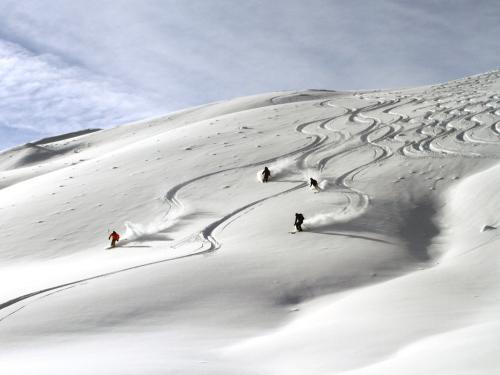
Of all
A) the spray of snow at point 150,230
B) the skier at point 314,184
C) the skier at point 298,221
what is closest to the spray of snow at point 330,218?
the skier at point 298,221

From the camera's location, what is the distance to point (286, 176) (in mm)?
17047

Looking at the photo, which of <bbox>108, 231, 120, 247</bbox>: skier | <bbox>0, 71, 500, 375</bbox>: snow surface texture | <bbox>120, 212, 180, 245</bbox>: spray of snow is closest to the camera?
<bbox>0, 71, 500, 375</bbox>: snow surface texture

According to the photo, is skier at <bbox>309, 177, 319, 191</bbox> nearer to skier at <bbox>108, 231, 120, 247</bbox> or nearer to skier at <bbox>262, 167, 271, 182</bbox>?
skier at <bbox>262, 167, 271, 182</bbox>

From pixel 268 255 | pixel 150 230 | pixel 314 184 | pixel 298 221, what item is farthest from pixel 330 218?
pixel 150 230

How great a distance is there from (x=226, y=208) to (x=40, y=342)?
8.30 m

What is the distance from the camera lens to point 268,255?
33.2ft

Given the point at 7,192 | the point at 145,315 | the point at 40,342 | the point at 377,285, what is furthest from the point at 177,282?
the point at 7,192

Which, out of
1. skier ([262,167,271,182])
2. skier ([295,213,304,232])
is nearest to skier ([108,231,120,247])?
skier ([295,213,304,232])

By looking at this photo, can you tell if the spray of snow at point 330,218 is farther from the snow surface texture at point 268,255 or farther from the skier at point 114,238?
the skier at point 114,238

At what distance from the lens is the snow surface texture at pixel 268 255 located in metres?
5.38

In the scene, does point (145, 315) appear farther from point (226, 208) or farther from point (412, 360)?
point (226, 208)

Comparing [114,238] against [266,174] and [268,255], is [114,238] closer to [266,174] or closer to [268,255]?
[268,255]

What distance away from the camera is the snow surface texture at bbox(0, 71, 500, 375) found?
17.6 ft

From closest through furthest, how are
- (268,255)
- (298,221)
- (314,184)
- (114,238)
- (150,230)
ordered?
(268,255) → (298,221) → (114,238) → (150,230) → (314,184)
